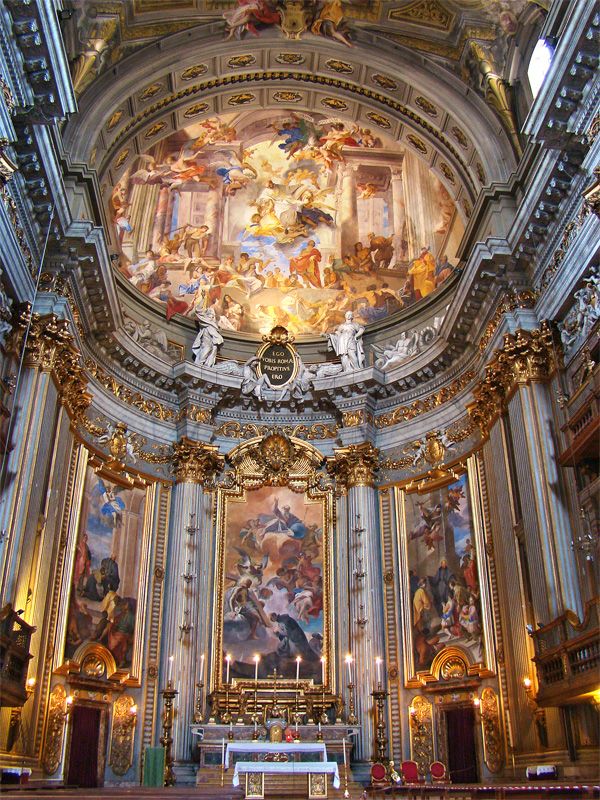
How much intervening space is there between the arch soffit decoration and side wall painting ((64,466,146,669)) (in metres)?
8.09

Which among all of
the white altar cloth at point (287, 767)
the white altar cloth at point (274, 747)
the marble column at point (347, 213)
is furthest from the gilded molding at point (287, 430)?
the white altar cloth at point (287, 767)

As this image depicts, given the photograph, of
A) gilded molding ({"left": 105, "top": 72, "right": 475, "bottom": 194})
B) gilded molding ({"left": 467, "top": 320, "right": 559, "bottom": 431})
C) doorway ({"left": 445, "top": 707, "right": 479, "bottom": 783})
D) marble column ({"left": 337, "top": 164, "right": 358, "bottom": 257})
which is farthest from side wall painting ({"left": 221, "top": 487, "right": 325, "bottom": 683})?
gilded molding ({"left": 105, "top": 72, "right": 475, "bottom": 194})

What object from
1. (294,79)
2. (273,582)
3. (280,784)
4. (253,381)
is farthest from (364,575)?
(294,79)

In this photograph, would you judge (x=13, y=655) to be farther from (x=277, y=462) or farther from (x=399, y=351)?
(x=399, y=351)

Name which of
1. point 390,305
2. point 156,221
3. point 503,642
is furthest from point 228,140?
point 503,642

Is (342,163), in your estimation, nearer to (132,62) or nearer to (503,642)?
(132,62)

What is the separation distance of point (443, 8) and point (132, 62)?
786 centimetres

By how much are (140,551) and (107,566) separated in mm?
1173

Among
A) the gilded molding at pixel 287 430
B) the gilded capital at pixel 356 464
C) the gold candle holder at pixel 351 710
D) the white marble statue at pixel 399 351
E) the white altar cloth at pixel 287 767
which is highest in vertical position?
the white marble statue at pixel 399 351

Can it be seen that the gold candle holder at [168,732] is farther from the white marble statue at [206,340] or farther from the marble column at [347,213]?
the marble column at [347,213]

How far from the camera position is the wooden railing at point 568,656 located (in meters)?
11.8

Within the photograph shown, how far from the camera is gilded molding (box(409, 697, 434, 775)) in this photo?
17375mm

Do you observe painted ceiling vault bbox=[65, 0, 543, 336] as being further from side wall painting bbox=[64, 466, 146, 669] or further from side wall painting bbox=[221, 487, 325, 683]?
side wall painting bbox=[64, 466, 146, 669]

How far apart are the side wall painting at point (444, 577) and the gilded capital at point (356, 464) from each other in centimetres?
135
